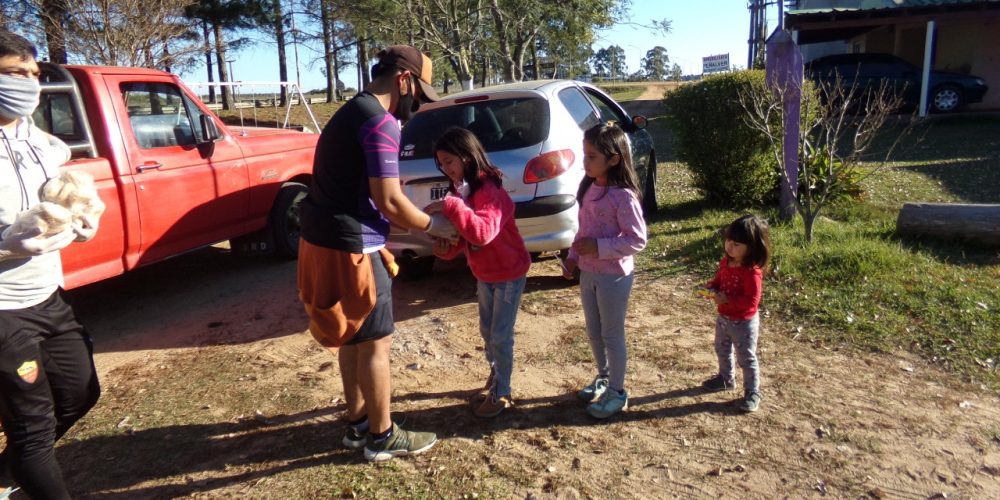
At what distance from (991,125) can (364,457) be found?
16.0m

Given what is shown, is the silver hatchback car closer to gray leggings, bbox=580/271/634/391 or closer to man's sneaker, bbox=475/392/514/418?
gray leggings, bbox=580/271/634/391

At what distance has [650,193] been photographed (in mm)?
7734

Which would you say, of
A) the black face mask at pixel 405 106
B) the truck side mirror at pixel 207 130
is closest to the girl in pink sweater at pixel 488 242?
the black face mask at pixel 405 106

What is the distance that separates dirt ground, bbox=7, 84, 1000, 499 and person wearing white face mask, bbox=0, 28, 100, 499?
0.62 m

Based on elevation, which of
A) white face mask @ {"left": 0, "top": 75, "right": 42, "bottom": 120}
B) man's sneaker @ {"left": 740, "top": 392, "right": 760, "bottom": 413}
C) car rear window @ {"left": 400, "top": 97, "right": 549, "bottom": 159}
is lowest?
man's sneaker @ {"left": 740, "top": 392, "right": 760, "bottom": 413}

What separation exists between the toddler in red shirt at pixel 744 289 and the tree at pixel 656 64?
302 ft

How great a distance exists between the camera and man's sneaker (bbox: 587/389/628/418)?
341 centimetres

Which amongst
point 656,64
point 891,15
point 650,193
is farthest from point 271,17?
point 656,64

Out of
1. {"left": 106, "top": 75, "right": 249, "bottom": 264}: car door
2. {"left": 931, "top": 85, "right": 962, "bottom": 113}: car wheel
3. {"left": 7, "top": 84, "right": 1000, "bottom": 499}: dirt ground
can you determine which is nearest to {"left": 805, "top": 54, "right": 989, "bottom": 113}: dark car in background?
{"left": 931, "top": 85, "right": 962, "bottom": 113}: car wheel

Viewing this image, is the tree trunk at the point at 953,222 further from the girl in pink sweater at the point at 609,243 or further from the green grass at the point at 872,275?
the girl in pink sweater at the point at 609,243

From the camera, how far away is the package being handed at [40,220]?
89.9 inches

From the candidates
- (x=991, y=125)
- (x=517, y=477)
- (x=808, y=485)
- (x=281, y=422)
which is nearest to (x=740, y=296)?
(x=808, y=485)

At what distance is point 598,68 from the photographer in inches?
3802

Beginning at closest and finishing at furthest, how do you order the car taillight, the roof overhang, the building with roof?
the car taillight
the roof overhang
the building with roof
